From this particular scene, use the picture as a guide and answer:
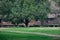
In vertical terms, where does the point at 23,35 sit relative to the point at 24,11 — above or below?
below

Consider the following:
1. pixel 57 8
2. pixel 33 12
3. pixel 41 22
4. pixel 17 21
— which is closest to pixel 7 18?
pixel 17 21

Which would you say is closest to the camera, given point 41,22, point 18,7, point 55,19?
point 18,7

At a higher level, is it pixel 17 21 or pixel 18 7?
pixel 18 7

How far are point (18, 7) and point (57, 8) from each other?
14.0m

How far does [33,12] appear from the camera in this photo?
54938mm

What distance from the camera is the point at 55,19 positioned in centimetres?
6819

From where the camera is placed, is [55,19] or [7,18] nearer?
[7,18]

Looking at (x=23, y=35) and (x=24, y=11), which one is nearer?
(x=23, y=35)

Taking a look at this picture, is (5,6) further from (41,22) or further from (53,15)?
(53,15)

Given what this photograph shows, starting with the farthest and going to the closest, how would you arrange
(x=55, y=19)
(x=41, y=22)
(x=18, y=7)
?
1. (x=55, y=19)
2. (x=41, y=22)
3. (x=18, y=7)

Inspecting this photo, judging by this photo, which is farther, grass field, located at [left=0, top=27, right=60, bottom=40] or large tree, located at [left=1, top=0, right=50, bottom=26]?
large tree, located at [left=1, top=0, right=50, bottom=26]

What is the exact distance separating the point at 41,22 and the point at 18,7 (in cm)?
1141

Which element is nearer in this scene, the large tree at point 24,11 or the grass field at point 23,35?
the grass field at point 23,35

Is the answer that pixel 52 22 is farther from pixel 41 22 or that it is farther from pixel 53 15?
→ pixel 41 22
